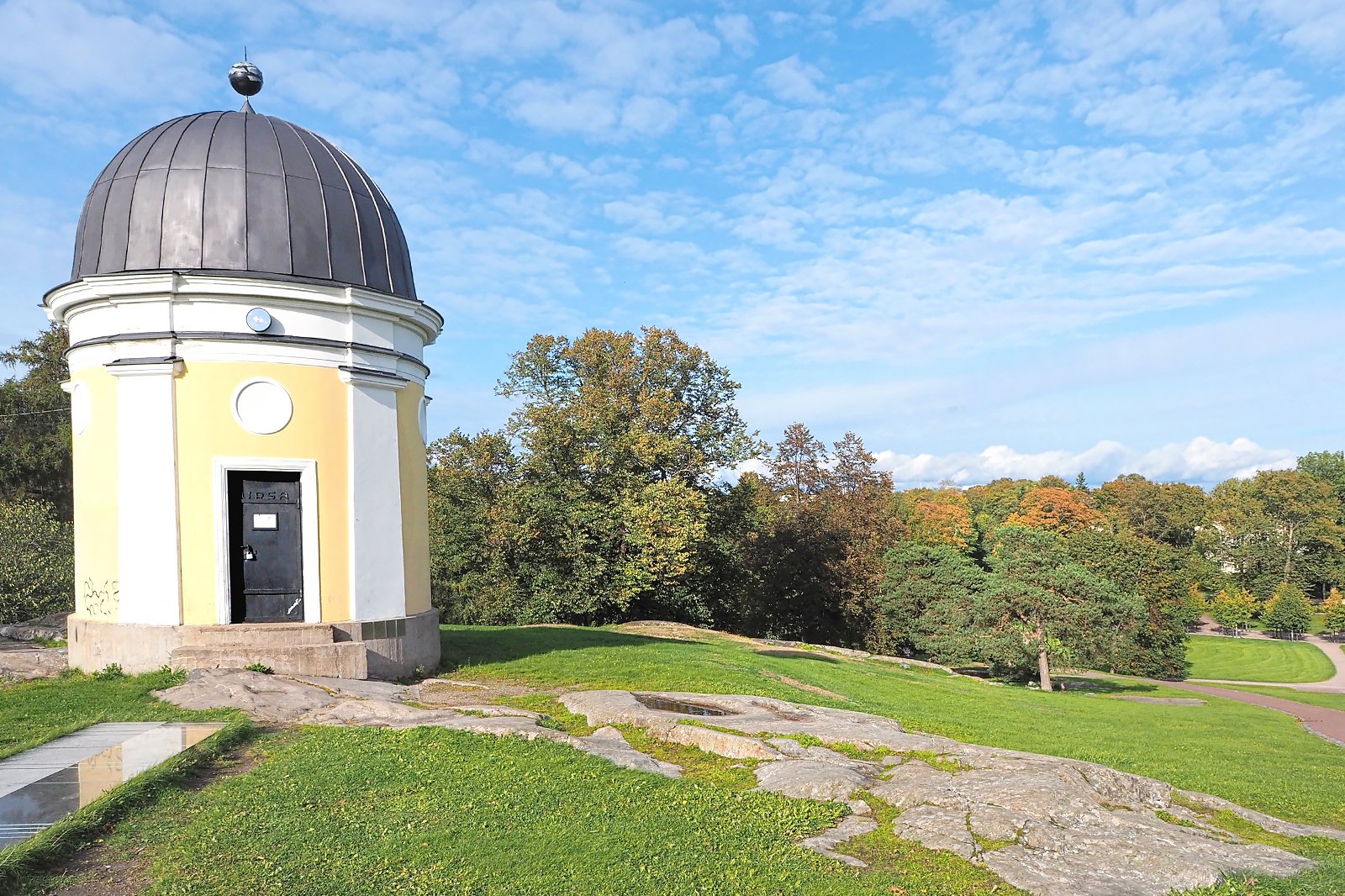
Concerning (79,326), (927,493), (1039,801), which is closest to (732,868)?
(1039,801)

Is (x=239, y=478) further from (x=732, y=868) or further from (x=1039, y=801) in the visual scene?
(x=1039, y=801)

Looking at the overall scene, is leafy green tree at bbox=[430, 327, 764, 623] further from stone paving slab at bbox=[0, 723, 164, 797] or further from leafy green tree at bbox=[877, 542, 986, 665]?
stone paving slab at bbox=[0, 723, 164, 797]

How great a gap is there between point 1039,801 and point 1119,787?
1308 mm

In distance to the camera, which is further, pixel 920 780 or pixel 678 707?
pixel 678 707

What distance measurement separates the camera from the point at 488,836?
6102 mm

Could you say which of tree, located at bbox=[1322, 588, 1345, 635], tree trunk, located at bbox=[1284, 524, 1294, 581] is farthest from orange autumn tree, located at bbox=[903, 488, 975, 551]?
tree trunk, located at bbox=[1284, 524, 1294, 581]

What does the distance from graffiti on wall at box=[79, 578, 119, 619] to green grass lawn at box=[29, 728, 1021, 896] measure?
6.94m

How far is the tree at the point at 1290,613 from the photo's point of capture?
63.7 metres


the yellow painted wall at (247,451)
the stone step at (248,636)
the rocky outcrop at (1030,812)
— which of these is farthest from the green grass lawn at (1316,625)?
the stone step at (248,636)

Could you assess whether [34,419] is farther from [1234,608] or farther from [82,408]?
[1234,608]

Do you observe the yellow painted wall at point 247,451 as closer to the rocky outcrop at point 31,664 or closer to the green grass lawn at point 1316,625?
the rocky outcrop at point 31,664

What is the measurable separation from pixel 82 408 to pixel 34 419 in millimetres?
25051

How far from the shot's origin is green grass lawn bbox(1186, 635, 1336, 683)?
45.8m

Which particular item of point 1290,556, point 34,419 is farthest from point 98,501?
point 1290,556
